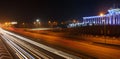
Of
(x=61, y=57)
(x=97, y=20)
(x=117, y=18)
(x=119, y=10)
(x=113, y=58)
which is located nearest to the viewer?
(x=113, y=58)

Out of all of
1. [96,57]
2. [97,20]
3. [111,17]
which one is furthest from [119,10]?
[96,57]

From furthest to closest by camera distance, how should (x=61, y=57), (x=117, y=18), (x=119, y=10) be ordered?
(x=119, y=10) < (x=117, y=18) < (x=61, y=57)

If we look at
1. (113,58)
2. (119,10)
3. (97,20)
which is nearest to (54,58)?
(113,58)

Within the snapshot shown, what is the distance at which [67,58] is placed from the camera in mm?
27312

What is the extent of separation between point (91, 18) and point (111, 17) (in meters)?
35.6

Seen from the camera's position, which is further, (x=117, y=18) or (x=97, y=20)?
(x=97, y=20)

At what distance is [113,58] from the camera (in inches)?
1043

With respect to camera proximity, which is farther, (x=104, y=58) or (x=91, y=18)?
(x=91, y=18)

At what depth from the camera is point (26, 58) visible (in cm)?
2742

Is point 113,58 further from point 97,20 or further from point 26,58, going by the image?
point 97,20

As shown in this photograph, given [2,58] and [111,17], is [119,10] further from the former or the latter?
[2,58]

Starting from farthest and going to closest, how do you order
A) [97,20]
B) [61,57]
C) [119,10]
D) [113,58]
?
[97,20]
[119,10]
[61,57]
[113,58]

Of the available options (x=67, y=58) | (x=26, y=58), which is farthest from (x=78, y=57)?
(x=26, y=58)

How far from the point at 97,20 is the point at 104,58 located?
6367 inches
